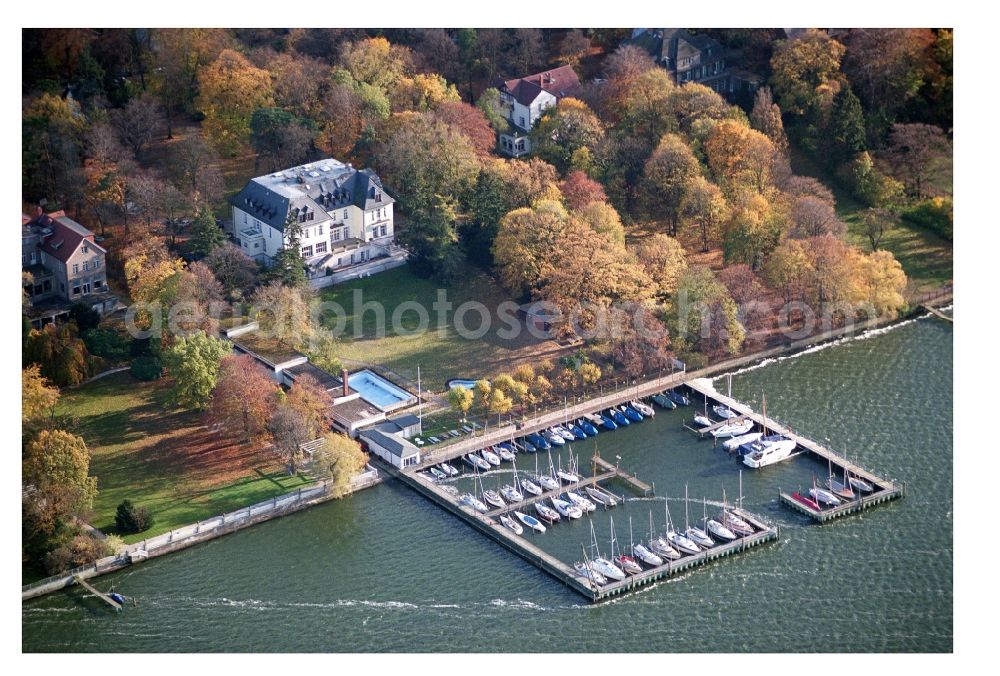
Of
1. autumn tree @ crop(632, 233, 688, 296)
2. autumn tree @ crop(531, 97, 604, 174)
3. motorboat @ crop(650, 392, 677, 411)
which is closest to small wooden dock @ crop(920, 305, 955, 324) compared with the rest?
autumn tree @ crop(632, 233, 688, 296)

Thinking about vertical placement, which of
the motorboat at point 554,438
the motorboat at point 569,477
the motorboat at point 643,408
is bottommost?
the motorboat at point 569,477

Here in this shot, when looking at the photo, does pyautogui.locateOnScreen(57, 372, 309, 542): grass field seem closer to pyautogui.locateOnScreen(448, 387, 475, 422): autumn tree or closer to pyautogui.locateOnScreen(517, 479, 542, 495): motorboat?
pyautogui.locateOnScreen(448, 387, 475, 422): autumn tree

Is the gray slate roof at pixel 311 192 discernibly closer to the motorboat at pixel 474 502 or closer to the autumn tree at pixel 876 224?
the motorboat at pixel 474 502

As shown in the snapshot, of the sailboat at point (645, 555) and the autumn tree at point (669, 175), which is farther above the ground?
the autumn tree at point (669, 175)

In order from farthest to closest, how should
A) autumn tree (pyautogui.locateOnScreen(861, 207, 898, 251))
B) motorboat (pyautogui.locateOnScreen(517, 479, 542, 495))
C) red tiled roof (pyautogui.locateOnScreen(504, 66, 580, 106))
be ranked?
red tiled roof (pyautogui.locateOnScreen(504, 66, 580, 106)), autumn tree (pyautogui.locateOnScreen(861, 207, 898, 251)), motorboat (pyautogui.locateOnScreen(517, 479, 542, 495))

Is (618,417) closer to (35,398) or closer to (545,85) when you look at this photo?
(35,398)

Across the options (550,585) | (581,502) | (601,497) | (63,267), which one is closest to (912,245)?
(601,497)

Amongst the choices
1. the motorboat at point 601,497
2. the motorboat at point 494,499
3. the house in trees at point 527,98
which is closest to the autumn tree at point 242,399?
the motorboat at point 494,499

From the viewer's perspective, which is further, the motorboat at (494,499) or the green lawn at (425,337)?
the green lawn at (425,337)
